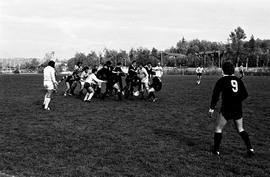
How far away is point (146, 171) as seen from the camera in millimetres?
6094

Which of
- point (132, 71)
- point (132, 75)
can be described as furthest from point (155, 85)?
point (132, 71)

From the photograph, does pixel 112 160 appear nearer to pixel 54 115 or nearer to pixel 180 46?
pixel 54 115

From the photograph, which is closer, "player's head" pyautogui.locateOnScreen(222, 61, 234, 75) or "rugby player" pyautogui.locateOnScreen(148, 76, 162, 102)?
"player's head" pyautogui.locateOnScreen(222, 61, 234, 75)

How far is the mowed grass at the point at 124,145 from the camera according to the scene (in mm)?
6180

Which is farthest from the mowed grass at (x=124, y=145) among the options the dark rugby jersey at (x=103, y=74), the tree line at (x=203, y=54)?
the tree line at (x=203, y=54)

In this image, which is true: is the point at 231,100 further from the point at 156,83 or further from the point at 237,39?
the point at 237,39

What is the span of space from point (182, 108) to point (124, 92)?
16.9 feet

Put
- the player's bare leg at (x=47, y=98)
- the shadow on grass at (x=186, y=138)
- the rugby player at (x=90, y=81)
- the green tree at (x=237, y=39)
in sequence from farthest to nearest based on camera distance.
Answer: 1. the green tree at (x=237, y=39)
2. the rugby player at (x=90, y=81)
3. the player's bare leg at (x=47, y=98)
4. the shadow on grass at (x=186, y=138)

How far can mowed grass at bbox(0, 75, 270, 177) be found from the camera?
6180mm

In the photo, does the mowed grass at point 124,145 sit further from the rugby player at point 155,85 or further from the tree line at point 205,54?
the tree line at point 205,54

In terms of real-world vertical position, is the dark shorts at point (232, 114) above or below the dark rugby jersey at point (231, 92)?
below

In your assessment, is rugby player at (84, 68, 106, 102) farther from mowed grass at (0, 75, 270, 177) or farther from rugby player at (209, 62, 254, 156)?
rugby player at (209, 62, 254, 156)

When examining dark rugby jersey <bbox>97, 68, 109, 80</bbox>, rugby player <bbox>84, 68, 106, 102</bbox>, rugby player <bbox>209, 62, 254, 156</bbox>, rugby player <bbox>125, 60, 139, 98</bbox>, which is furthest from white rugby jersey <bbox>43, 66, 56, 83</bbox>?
rugby player <bbox>209, 62, 254, 156</bbox>

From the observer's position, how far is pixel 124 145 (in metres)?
8.00
